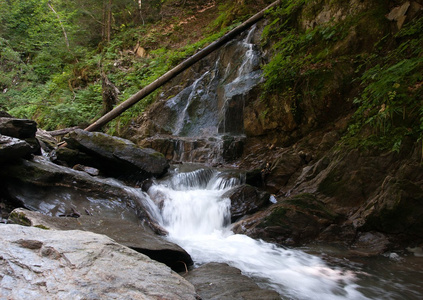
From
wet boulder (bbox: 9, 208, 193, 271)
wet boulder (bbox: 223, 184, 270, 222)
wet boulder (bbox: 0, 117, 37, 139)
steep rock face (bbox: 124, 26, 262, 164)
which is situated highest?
steep rock face (bbox: 124, 26, 262, 164)

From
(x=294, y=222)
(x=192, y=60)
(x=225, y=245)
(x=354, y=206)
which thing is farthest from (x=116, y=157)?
(x=192, y=60)

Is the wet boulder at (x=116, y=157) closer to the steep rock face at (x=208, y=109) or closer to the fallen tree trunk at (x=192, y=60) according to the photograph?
the steep rock face at (x=208, y=109)

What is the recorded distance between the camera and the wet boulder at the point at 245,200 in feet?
19.4

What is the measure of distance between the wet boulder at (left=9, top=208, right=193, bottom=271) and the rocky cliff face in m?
1.86

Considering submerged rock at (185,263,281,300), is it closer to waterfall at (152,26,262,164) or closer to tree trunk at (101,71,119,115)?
waterfall at (152,26,262,164)

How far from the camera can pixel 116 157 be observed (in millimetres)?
7125

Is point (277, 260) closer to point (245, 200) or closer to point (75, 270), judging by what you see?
point (245, 200)

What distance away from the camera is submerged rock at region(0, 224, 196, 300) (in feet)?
5.13

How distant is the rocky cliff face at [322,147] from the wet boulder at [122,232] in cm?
186

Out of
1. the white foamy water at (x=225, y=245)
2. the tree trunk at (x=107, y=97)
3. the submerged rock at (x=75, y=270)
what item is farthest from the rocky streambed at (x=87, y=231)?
the tree trunk at (x=107, y=97)

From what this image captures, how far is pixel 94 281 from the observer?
1698 millimetres

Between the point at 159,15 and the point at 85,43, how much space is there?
19.0ft

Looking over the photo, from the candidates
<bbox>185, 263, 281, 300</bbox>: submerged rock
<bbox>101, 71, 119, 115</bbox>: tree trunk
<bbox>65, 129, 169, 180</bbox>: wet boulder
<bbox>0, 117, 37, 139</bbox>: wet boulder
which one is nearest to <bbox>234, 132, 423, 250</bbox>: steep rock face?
<bbox>185, 263, 281, 300</bbox>: submerged rock

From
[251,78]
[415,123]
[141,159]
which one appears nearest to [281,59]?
[251,78]
